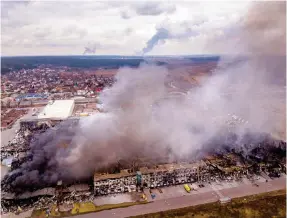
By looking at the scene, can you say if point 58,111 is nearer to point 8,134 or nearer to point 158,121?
point 8,134

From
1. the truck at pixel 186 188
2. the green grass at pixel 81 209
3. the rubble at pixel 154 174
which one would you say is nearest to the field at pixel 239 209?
Result: the green grass at pixel 81 209

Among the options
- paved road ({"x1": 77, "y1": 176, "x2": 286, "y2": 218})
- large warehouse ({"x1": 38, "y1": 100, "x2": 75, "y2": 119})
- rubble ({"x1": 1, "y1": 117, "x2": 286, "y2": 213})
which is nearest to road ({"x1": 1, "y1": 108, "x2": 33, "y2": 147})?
rubble ({"x1": 1, "y1": 117, "x2": 286, "y2": 213})

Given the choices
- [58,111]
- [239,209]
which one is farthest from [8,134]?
[239,209]

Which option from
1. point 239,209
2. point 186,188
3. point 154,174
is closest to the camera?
point 239,209

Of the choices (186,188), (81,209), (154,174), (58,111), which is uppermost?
(58,111)

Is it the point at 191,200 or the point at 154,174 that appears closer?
the point at 191,200

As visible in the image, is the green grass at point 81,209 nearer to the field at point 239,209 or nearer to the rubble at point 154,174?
the rubble at point 154,174

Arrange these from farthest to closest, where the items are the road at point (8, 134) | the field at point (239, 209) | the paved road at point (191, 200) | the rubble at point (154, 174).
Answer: the road at point (8, 134), the rubble at point (154, 174), the paved road at point (191, 200), the field at point (239, 209)
